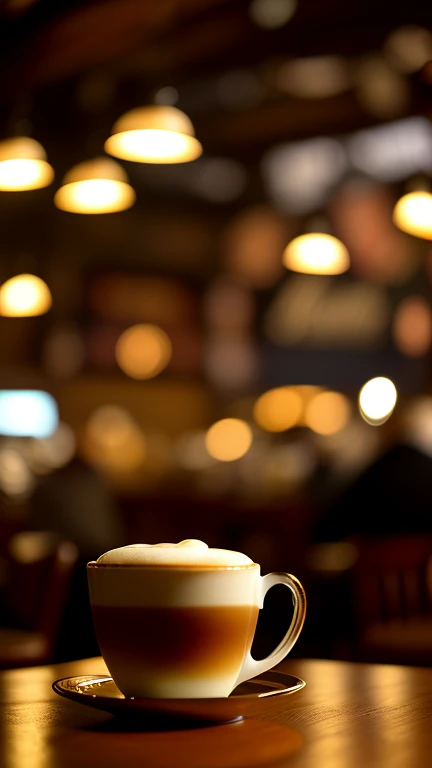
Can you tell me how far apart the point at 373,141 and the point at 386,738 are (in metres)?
10.7

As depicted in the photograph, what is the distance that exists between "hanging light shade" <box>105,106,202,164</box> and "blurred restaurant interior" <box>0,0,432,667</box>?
1.38 m

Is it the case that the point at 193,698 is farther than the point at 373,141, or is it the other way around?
the point at 373,141

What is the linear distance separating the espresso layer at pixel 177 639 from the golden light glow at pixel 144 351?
10.5 meters

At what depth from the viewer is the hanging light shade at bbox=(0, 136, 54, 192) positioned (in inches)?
156

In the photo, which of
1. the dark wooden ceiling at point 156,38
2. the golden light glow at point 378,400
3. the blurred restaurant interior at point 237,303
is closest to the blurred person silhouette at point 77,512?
the blurred restaurant interior at point 237,303

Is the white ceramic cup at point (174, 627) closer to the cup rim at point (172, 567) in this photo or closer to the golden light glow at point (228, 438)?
the cup rim at point (172, 567)

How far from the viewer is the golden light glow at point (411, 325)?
11.9 m

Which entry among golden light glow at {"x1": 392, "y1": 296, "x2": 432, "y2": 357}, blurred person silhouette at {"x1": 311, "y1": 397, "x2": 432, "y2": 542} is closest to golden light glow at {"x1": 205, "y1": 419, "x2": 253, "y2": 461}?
golden light glow at {"x1": 392, "y1": 296, "x2": 432, "y2": 357}

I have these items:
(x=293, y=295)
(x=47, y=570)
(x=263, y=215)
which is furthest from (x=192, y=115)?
(x=47, y=570)

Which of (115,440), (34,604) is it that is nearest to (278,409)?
(115,440)

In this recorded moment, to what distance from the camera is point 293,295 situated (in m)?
12.1

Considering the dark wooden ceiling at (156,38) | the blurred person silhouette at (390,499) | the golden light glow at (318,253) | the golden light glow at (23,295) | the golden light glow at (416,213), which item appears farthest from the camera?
the golden light glow at (23,295)

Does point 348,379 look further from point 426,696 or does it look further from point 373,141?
point 426,696

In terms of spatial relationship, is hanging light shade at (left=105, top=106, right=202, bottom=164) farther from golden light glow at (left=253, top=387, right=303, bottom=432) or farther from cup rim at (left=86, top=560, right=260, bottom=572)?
golden light glow at (left=253, top=387, right=303, bottom=432)
